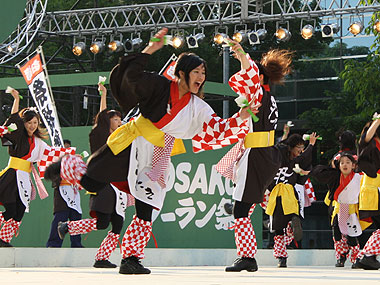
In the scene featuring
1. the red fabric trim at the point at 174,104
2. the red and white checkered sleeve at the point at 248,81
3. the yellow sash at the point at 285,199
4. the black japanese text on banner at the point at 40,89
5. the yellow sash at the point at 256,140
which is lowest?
the yellow sash at the point at 285,199

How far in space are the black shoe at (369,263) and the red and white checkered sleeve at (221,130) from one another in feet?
8.47

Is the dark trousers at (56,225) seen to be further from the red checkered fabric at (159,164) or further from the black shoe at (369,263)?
the red checkered fabric at (159,164)

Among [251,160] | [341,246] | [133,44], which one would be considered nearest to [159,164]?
[251,160]

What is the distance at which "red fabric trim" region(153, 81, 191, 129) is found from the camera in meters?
4.35

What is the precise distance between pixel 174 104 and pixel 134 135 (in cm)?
29

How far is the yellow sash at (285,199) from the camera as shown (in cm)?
814

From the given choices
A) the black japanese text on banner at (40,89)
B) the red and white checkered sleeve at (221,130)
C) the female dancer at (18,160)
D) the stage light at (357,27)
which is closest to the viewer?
the red and white checkered sleeve at (221,130)

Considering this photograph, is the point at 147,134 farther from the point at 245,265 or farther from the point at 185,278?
the point at 245,265

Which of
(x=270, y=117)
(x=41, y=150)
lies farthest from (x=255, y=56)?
(x=270, y=117)

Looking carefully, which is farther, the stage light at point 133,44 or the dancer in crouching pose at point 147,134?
the stage light at point 133,44

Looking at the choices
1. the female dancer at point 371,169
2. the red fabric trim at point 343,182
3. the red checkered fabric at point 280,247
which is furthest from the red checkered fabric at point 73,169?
the red fabric trim at point 343,182

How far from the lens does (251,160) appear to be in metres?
5.12

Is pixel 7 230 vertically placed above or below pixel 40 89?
below

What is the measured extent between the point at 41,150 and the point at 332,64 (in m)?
16.7
